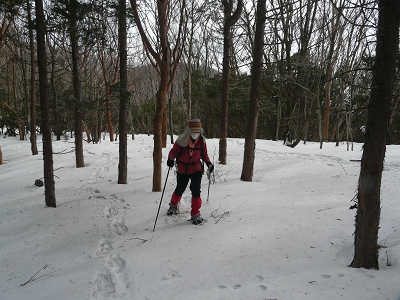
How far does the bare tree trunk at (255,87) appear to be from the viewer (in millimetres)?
6434

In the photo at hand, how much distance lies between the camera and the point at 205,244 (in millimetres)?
3660

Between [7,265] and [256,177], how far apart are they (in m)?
6.46

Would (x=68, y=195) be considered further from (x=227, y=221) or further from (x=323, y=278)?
(x=323, y=278)

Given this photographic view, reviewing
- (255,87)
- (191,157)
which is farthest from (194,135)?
(255,87)

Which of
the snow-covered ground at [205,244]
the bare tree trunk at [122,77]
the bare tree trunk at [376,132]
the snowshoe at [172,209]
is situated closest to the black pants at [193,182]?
the snowshoe at [172,209]

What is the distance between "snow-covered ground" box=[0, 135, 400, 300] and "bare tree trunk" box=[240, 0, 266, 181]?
0.71 meters

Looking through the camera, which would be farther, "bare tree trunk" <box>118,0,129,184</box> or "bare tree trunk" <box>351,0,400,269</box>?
"bare tree trunk" <box>118,0,129,184</box>

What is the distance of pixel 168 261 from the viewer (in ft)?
10.9

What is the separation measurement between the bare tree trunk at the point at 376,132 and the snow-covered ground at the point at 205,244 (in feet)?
1.12

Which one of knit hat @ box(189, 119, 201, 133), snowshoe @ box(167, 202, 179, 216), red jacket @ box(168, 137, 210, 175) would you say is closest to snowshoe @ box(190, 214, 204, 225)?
snowshoe @ box(167, 202, 179, 216)

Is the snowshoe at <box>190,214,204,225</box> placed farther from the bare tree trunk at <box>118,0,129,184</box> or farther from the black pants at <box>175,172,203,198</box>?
the bare tree trunk at <box>118,0,129,184</box>

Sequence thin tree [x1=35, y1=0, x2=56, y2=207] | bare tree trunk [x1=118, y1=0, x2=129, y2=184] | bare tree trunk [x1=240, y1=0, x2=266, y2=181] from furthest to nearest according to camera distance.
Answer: bare tree trunk [x1=118, y1=0, x2=129, y2=184] → bare tree trunk [x1=240, y1=0, x2=266, y2=181] → thin tree [x1=35, y1=0, x2=56, y2=207]

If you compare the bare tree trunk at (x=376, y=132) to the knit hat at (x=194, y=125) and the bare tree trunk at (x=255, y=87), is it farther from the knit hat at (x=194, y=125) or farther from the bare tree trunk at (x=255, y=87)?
the bare tree trunk at (x=255, y=87)

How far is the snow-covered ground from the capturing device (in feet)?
8.86
